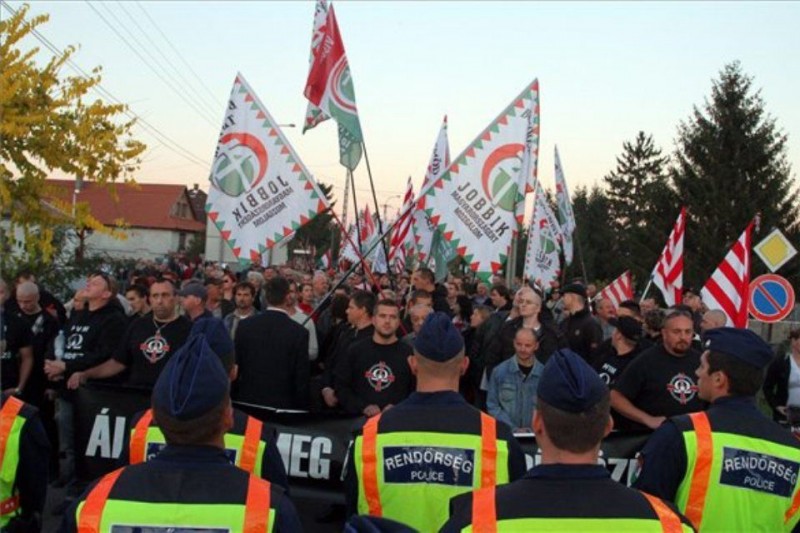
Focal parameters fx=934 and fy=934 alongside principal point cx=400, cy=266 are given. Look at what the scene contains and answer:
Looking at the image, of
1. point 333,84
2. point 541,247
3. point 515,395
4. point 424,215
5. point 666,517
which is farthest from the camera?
point 424,215

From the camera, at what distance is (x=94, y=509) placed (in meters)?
2.69

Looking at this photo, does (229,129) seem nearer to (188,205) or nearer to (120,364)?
(120,364)

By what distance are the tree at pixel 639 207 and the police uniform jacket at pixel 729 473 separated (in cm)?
4026

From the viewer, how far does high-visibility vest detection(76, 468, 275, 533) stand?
2627 mm

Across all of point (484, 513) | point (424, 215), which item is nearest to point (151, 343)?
point (484, 513)

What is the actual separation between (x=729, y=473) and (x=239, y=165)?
7.19 metres

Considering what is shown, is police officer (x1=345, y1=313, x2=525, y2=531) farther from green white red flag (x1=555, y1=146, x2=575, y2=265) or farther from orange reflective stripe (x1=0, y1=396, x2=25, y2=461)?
green white red flag (x1=555, y1=146, x2=575, y2=265)

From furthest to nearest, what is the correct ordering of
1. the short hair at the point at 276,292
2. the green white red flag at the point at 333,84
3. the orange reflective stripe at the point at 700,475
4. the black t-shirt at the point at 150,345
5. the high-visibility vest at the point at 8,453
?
the green white red flag at the point at 333,84 < the short hair at the point at 276,292 < the black t-shirt at the point at 150,345 < the high-visibility vest at the point at 8,453 < the orange reflective stripe at the point at 700,475

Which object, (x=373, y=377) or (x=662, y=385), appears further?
(x=373, y=377)

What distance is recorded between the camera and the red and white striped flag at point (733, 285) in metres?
10.4

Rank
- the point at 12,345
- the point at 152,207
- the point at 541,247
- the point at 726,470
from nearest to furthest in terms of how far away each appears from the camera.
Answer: the point at 726,470, the point at 12,345, the point at 541,247, the point at 152,207

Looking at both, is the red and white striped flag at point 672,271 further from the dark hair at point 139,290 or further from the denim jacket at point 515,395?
the dark hair at point 139,290

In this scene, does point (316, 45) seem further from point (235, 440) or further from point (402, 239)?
point (235, 440)

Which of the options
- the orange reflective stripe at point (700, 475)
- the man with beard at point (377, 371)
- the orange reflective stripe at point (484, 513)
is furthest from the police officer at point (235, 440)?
the man with beard at point (377, 371)
